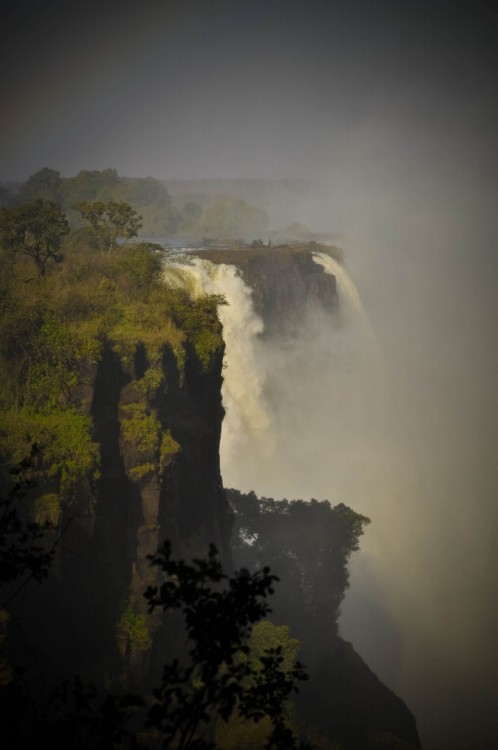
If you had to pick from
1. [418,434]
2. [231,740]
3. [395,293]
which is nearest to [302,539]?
[231,740]

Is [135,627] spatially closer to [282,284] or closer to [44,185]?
[282,284]

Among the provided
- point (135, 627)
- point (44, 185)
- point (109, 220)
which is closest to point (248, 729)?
point (135, 627)

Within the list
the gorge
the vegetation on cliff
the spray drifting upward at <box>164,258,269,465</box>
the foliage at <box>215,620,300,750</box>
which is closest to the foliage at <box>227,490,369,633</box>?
the gorge

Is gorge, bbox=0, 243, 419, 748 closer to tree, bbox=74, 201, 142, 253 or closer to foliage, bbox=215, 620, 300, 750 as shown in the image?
foliage, bbox=215, 620, 300, 750

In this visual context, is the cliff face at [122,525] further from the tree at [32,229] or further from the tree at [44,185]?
the tree at [44,185]

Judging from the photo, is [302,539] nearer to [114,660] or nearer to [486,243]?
[114,660]

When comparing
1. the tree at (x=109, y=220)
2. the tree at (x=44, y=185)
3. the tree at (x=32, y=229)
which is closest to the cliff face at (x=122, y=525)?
the tree at (x=32, y=229)
